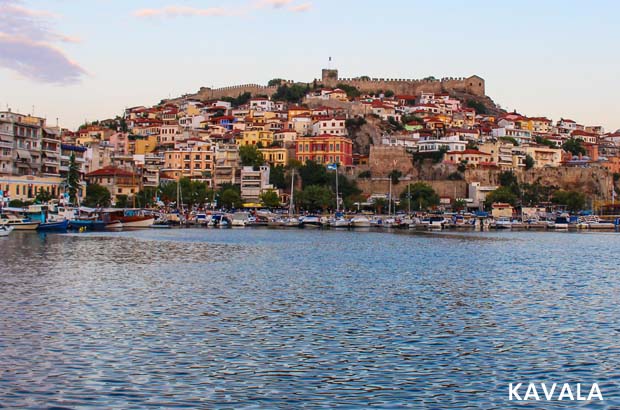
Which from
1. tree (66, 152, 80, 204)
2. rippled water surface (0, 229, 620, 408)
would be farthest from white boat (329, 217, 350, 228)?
rippled water surface (0, 229, 620, 408)

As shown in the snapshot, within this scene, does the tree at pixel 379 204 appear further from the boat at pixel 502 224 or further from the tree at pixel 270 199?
the boat at pixel 502 224

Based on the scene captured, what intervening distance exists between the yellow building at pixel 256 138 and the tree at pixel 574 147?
43645mm

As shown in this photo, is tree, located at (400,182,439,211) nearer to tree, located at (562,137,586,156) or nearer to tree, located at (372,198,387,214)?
tree, located at (372,198,387,214)

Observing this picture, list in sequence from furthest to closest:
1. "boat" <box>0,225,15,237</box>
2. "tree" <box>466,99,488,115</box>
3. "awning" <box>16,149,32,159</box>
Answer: "tree" <box>466,99,488,115</box> < "awning" <box>16,149,32,159</box> < "boat" <box>0,225,15,237</box>

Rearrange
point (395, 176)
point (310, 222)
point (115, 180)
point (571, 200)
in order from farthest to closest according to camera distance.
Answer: point (395, 176) → point (571, 200) → point (115, 180) → point (310, 222)

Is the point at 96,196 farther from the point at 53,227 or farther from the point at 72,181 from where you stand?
the point at 53,227

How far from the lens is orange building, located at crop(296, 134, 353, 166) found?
94688 millimetres

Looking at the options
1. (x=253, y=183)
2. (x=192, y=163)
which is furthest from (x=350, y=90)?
(x=253, y=183)

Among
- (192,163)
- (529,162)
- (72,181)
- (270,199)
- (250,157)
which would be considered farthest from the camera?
Result: (529,162)

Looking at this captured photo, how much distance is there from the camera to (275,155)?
96.9 metres

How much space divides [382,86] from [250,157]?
44.5 metres

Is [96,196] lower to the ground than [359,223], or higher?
higher

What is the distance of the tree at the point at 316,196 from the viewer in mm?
84375

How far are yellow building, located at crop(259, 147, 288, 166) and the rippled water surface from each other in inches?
2502
